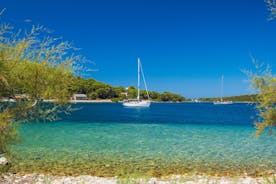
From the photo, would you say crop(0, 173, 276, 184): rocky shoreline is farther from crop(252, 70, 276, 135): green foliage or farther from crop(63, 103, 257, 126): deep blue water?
crop(63, 103, 257, 126): deep blue water

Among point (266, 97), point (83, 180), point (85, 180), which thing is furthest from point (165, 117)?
point (266, 97)

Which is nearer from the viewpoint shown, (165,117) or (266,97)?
(266,97)

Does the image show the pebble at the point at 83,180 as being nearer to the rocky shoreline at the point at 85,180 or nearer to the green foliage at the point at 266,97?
the rocky shoreline at the point at 85,180

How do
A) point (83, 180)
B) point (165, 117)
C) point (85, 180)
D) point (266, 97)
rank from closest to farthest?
point (266, 97) → point (83, 180) → point (85, 180) → point (165, 117)

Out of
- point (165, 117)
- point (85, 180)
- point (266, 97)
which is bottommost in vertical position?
point (165, 117)

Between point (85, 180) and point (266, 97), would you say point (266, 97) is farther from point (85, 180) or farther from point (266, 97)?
point (85, 180)

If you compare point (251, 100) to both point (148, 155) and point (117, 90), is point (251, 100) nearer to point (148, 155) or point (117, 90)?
point (148, 155)

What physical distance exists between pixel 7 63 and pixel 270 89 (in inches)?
329

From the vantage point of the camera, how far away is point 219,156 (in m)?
19.2

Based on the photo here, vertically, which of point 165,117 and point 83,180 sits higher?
point 83,180

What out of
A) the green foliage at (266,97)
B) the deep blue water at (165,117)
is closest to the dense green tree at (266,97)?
the green foliage at (266,97)

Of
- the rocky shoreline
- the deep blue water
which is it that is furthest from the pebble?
the deep blue water

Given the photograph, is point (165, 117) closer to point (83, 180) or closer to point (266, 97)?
point (83, 180)

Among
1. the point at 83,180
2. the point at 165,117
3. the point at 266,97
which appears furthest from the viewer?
the point at 165,117
